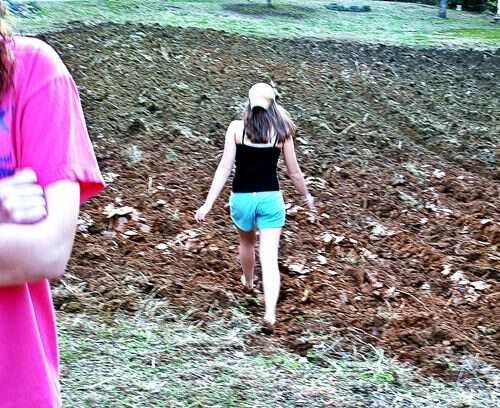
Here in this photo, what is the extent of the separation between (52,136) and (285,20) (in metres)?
18.2

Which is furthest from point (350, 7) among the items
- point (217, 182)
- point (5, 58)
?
point (5, 58)

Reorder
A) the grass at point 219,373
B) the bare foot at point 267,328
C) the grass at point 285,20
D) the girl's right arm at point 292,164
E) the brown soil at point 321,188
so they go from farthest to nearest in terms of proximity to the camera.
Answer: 1. the grass at point 285,20
2. the brown soil at point 321,188
3. the girl's right arm at point 292,164
4. the bare foot at point 267,328
5. the grass at point 219,373

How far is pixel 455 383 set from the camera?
4379 millimetres

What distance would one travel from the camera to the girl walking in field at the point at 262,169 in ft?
16.4

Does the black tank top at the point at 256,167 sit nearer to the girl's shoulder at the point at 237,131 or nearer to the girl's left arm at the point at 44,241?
the girl's shoulder at the point at 237,131

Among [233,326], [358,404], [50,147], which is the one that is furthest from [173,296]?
[50,147]

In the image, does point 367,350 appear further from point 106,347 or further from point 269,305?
point 106,347

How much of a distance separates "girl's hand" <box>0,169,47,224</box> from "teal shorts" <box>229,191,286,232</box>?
12.2 feet

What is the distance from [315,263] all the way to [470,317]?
4.32 feet

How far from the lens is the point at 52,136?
1381mm

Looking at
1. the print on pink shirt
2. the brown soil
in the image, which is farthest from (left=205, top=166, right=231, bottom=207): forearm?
the print on pink shirt

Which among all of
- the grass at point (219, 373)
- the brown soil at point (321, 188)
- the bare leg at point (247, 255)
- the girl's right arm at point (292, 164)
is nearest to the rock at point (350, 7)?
the brown soil at point (321, 188)

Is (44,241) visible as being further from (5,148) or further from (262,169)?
(262,169)

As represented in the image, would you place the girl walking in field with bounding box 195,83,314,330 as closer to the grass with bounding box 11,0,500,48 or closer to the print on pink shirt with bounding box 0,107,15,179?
the print on pink shirt with bounding box 0,107,15,179
